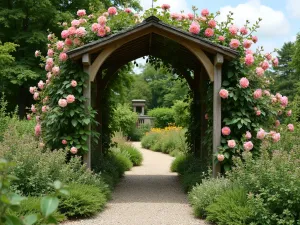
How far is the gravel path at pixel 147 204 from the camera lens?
5.39 m

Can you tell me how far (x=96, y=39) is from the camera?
22.8 ft

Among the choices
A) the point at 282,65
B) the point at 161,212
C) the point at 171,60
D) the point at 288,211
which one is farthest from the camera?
the point at 282,65

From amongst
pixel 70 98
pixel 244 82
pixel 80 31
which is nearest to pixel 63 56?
pixel 80 31

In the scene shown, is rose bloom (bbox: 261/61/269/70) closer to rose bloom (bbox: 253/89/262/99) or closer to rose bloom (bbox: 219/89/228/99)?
rose bloom (bbox: 253/89/262/99)

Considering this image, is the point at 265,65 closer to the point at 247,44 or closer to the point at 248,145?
the point at 247,44

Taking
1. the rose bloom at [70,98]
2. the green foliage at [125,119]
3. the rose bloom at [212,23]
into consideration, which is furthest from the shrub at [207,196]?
the green foliage at [125,119]

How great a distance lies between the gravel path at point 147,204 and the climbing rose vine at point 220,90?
1084mm

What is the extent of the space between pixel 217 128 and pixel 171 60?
2754 millimetres

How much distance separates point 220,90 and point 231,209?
7.50 feet

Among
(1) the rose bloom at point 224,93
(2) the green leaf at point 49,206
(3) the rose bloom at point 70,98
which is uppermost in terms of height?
A: (1) the rose bloom at point 224,93

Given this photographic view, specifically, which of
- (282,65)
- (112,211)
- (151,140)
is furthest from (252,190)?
(282,65)

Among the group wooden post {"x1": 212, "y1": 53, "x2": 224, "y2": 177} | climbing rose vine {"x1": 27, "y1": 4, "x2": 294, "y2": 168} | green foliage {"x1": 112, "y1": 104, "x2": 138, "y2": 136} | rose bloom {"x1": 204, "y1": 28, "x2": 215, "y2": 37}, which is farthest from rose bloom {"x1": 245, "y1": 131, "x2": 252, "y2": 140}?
green foliage {"x1": 112, "y1": 104, "x2": 138, "y2": 136}

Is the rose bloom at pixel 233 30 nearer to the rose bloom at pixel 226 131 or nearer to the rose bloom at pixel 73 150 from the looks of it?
the rose bloom at pixel 226 131

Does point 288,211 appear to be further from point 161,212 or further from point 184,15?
point 184,15
